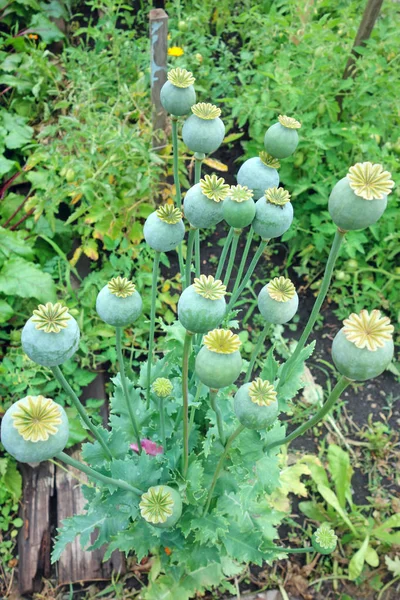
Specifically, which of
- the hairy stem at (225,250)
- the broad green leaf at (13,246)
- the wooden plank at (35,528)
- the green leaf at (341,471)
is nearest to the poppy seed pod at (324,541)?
the hairy stem at (225,250)

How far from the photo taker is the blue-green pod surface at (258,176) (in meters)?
1.00

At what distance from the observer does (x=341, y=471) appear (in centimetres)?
208

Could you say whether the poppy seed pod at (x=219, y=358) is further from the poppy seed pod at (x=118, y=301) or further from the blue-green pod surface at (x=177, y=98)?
the blue-green pod surface at (x=177, y=98)

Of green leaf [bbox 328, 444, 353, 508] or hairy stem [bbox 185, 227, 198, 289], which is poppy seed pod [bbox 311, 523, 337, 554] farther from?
green leaf [bbox 328, 444, 353, 508]

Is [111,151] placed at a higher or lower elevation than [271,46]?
lower

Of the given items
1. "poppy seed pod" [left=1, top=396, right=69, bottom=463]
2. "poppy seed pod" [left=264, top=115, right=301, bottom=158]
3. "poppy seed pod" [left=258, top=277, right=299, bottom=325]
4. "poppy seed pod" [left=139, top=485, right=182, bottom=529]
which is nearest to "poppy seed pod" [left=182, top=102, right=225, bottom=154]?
"poppy seed pod" [left=264, top=115, right=301, bottom=158]

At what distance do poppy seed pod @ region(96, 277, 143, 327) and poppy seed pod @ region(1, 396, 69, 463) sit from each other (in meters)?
0.24

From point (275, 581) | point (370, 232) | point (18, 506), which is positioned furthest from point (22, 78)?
point (275, 581)

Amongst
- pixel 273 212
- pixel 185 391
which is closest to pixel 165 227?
pixel 273 212

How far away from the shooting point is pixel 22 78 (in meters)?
3.09

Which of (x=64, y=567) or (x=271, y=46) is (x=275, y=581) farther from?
(x=271, y=46)

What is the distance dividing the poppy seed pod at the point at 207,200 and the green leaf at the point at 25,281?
1371mm

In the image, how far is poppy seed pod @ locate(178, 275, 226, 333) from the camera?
2.56 feet

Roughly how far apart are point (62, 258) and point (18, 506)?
1.11 m
